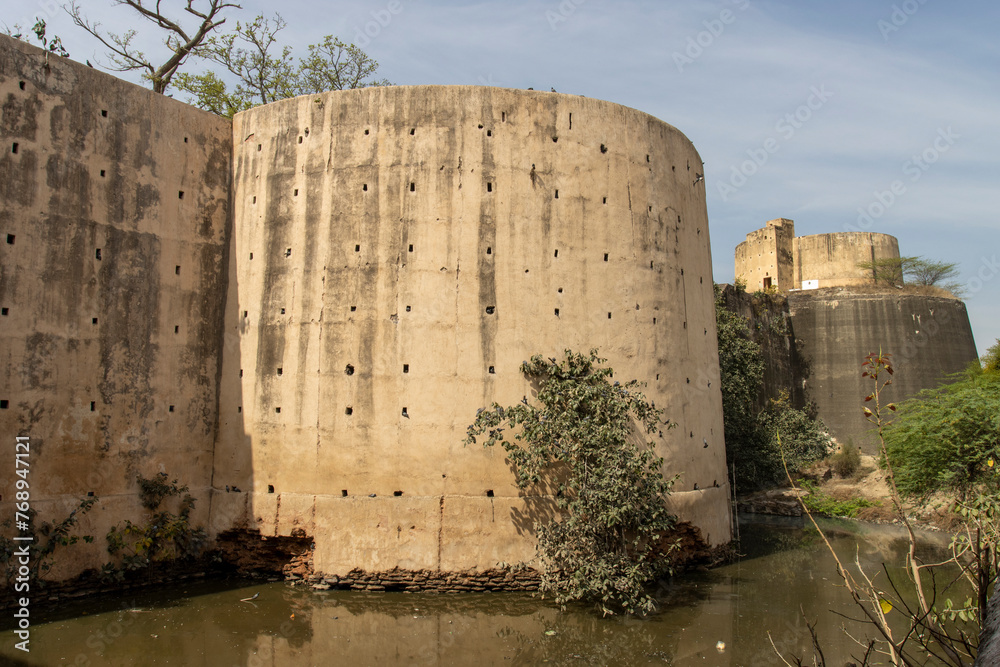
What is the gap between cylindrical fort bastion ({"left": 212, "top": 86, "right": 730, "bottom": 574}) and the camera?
10.0 metres

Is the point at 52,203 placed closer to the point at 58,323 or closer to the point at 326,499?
the point at 58,323

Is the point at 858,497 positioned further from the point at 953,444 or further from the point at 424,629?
the point at 424,629

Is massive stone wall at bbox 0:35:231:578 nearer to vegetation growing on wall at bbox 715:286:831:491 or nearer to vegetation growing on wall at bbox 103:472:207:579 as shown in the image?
vegetation growing on wall at bbox 103:472:207:579

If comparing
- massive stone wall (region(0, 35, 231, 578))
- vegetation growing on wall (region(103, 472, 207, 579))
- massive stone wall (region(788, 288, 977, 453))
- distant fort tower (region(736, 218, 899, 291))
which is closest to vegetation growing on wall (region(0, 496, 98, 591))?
massive stone wall (region(0, 35, 231, 578))

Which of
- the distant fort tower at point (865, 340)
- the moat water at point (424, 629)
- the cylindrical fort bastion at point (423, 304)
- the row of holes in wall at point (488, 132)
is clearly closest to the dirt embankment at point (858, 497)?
the distant fort tower at point (865, 340)

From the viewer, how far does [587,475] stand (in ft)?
30.9

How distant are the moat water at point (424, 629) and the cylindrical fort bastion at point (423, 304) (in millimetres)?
919

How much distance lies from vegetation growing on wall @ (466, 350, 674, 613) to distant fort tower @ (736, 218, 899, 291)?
21.1m

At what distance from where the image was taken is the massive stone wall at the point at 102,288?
9250 millimetres

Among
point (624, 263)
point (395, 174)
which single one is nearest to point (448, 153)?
point (395, 174)

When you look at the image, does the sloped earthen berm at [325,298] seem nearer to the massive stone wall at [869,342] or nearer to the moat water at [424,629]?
the moat water at [424,629]

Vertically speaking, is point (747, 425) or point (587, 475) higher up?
point (747, 425)

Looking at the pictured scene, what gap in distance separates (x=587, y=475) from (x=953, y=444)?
279 inches

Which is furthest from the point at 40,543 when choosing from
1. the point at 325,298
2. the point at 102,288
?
the point at 325,298
